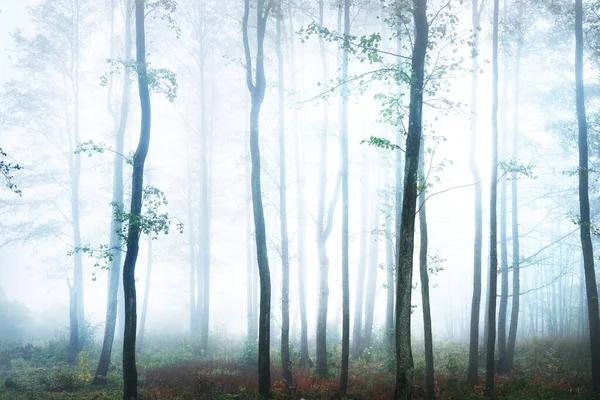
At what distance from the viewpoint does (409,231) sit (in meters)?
8.05

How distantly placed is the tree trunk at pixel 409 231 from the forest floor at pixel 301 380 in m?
3.57

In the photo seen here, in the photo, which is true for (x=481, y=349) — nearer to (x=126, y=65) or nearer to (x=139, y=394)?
(x=139, y=394)

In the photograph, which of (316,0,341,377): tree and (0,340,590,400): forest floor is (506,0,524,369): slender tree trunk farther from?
(316,0,341,377): tree

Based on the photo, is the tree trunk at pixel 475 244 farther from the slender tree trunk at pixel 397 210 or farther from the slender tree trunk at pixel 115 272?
the slender tree trunk at pixel 115 272

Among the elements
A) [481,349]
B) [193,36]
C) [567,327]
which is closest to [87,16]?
[193,36]

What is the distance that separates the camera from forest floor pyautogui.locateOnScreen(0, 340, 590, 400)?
35.8 feet

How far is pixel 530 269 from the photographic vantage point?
38.5m

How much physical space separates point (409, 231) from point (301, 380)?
7.08 metres

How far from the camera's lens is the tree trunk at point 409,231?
7.70 m

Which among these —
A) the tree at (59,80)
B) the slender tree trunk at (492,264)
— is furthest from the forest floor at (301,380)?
the tree at (59,80)

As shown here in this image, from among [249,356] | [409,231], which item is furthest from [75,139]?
[409,231]

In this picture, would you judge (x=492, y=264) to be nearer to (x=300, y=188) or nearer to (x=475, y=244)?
(x=475, y=244)

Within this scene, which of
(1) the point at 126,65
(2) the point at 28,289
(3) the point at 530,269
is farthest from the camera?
(2) the point at 28,289

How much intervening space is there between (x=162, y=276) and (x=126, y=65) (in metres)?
58.4
